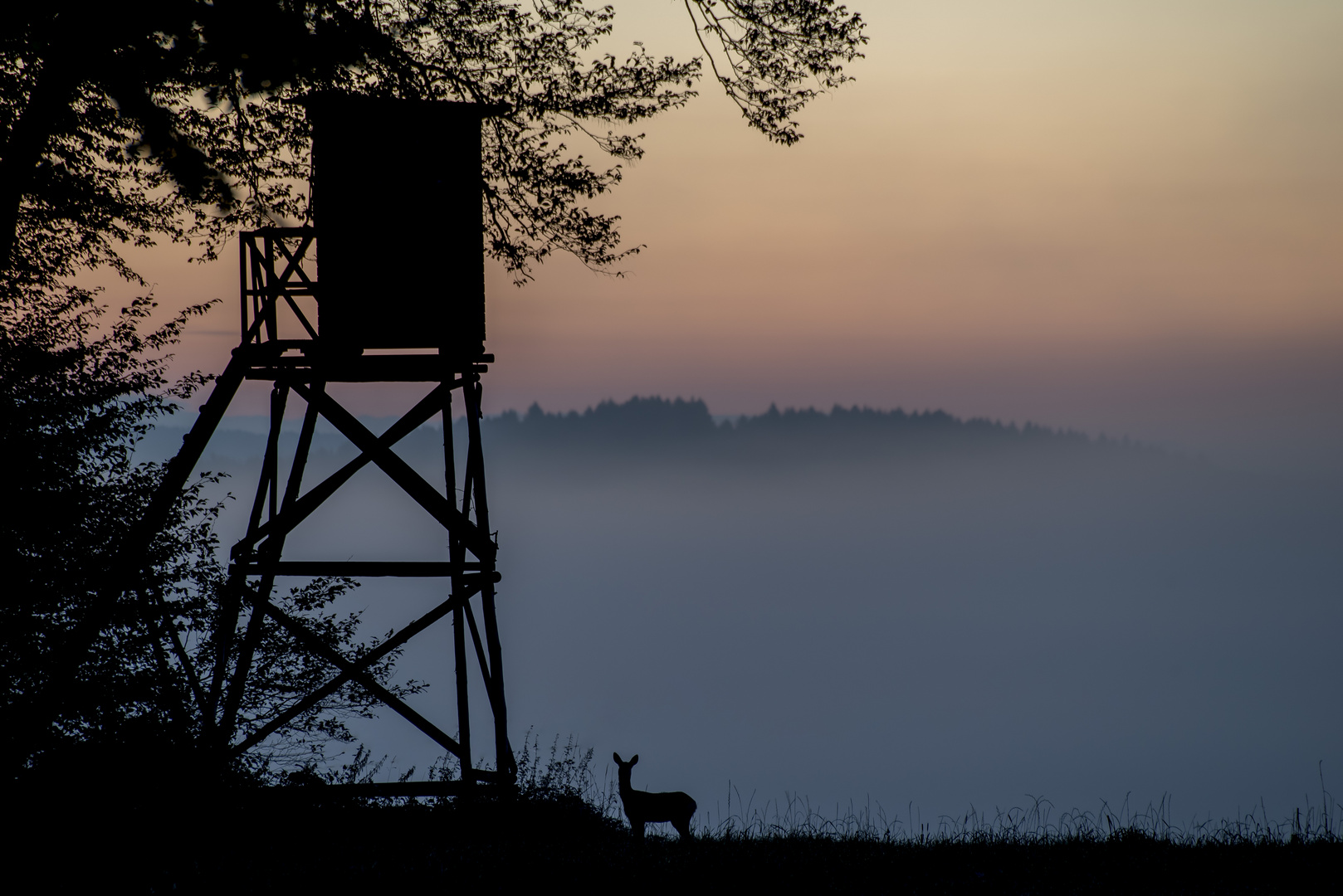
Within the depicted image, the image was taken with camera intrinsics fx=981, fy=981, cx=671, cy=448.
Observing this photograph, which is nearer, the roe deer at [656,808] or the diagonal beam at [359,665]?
the roe deer at [656,808]

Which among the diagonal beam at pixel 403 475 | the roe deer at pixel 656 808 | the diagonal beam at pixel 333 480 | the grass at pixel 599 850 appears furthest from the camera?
the diagonal beam at pixel 403 475

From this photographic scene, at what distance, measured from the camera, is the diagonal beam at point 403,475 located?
10.3 m

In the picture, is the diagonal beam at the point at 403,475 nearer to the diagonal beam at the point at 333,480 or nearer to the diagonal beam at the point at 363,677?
the diagonal beam at the point at 333,480

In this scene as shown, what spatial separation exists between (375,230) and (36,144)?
10.0 feet

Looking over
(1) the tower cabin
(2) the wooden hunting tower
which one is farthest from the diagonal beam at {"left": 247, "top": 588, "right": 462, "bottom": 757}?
(1) the tower cabin

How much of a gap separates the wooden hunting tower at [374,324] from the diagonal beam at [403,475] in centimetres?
2

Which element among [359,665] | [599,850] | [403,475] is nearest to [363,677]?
[359,665]

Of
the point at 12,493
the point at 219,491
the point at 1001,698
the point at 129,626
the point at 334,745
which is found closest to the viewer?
the point at 12,493

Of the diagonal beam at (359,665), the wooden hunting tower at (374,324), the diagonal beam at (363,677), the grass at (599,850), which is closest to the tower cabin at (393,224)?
the wooden hunting tower at (374,324)

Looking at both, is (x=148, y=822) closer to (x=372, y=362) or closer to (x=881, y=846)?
(x=372, y=362)

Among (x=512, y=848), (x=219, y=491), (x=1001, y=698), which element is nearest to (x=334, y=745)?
(x=219, y=491)

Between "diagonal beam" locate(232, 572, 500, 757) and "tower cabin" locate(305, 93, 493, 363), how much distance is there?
8.62 feet

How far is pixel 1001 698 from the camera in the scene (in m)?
186

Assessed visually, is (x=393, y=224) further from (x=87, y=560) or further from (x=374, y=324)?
(x=87, y=560)
